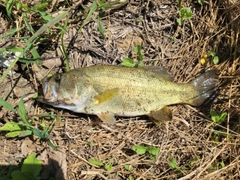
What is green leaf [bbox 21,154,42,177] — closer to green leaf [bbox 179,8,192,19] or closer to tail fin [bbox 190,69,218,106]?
tail fin [bbox 190,69,218,106]

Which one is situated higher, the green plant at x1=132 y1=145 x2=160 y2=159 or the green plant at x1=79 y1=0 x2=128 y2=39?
the green plant at x1=79 y1=0 x2=128 y2=39

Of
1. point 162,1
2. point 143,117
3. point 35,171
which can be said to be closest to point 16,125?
point 35,171

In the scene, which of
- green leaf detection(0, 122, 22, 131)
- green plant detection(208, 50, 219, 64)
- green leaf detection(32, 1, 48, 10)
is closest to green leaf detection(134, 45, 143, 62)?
green plant detection(208, 50, 219, 64)

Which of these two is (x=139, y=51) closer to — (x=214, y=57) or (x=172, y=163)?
(x=214, y=57)

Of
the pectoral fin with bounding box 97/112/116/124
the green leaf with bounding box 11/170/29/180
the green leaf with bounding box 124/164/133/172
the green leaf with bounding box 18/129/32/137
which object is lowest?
the green leaf with bounding box 124/164/133/172

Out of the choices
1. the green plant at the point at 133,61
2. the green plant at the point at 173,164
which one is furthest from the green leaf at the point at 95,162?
the green plant at the point at 133,61

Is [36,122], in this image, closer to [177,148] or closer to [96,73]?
[96,73]
